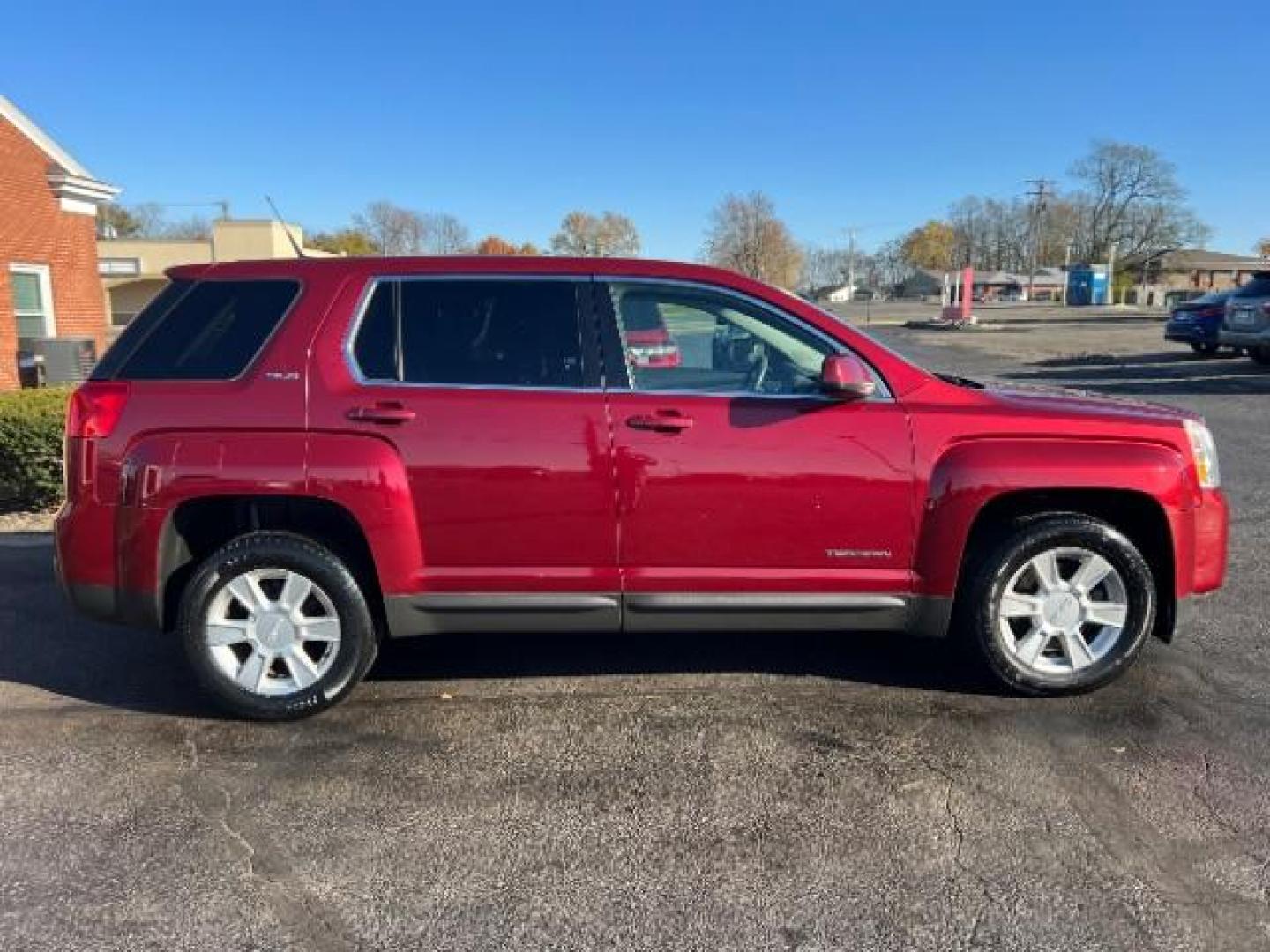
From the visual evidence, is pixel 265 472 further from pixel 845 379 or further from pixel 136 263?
pixel 136 263

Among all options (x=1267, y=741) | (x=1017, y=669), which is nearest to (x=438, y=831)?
(x=1017, y=669)

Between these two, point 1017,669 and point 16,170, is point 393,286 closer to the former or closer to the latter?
point 1017,669

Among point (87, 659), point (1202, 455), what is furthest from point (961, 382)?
point (87, 659)

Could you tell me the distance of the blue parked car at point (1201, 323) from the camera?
21547mm

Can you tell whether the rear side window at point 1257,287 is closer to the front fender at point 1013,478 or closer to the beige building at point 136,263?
the front fender at point 1013,478

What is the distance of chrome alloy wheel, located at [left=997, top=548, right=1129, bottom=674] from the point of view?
3920 millimetres

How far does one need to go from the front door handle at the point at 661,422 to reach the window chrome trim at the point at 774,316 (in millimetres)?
108

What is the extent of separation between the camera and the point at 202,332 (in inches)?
151

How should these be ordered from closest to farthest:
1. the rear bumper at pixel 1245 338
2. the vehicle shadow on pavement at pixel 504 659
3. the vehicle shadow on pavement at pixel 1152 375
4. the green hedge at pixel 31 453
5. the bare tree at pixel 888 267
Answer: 1. the vehicle shadow on pavement at pixel 504 659
2. the green hedge at pixel 31 453
3. the vehicle shadow on pavement at pixel 1152 375
4. the rear bumper at pixel 1245 338
5. the bare tree at pixel 888 267

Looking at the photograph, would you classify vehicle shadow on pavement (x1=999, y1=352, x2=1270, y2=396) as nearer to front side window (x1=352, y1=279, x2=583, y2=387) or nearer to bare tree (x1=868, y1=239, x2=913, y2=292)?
front side window (x1=352, y1=279, x2=583, y2=387)

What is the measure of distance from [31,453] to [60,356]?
371 inches

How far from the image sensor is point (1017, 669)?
3.94m

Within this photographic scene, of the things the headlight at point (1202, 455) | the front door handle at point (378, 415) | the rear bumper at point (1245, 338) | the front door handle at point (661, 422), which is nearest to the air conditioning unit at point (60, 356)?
the front door handle at point (378, 415)

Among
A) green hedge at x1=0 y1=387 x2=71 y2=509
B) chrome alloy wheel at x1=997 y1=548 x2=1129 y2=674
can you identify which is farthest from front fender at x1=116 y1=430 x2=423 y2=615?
green hedge at x1=0 y1=387 x2=71 y2=509
